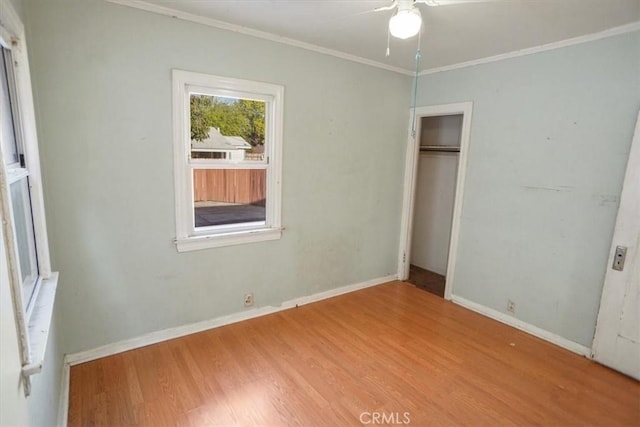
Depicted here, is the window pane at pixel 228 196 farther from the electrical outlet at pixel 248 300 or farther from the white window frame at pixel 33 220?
the white window frame at pixel 33 220

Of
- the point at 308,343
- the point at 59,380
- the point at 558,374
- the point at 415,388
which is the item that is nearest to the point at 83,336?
the point at 59,380

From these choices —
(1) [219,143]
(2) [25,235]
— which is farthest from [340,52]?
(2) [25,235]

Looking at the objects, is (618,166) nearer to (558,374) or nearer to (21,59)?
(558,374)

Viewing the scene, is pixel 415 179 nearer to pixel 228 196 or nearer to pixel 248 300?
pixel 228 196

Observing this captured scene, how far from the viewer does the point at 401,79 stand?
3598 mm

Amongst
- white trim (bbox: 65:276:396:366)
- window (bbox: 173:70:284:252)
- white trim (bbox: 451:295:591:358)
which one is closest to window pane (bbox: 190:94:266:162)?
window (bbox: 173:70:284:252)

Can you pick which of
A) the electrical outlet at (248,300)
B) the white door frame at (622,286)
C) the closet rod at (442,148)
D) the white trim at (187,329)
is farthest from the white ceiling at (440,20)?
the white trim at (187,329)

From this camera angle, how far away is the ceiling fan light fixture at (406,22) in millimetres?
1699

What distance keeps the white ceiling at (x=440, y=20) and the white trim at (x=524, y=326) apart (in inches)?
93.0

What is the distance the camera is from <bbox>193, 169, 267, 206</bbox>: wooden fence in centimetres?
264

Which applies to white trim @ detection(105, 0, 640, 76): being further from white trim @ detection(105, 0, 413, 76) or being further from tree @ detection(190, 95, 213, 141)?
tree @ detection(190, 95, 213, 141)

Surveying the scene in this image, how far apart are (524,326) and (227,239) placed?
2.74 metres

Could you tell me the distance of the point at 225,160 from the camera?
2.70m

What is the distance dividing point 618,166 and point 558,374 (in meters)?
1.56
